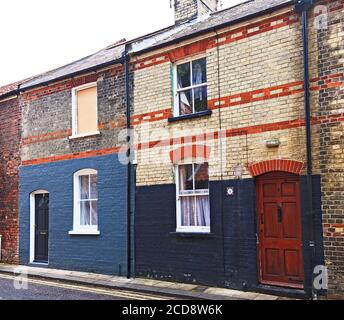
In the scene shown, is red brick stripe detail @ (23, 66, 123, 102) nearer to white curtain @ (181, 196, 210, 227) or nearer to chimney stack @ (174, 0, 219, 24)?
chimney stack @ (174, 0, 219, 24)

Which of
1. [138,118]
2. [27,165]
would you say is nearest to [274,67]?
[138,118]

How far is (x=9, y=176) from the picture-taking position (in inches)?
587

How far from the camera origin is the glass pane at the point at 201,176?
1023 cm

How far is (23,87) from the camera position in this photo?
14.5 m

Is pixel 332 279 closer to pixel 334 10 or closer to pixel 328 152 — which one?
pixel 328 152

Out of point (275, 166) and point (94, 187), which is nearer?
point (275, 166)

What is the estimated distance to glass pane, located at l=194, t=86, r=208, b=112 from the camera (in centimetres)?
1048

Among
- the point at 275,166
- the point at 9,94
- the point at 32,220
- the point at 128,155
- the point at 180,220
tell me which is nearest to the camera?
the point at 275,166

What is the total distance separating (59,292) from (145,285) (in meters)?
2.06

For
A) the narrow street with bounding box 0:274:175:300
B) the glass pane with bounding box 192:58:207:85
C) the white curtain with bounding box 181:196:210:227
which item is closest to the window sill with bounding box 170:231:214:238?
the white curtain with bounding box 181:196:210:227

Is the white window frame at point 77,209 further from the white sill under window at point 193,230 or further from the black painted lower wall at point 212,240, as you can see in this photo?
the white sill under window at point 193,230

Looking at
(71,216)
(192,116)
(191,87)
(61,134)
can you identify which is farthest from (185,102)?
(71,216)

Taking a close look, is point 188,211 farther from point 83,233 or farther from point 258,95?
point 83,233

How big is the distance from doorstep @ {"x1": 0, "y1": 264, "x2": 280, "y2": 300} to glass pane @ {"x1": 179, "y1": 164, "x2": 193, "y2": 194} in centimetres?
241
